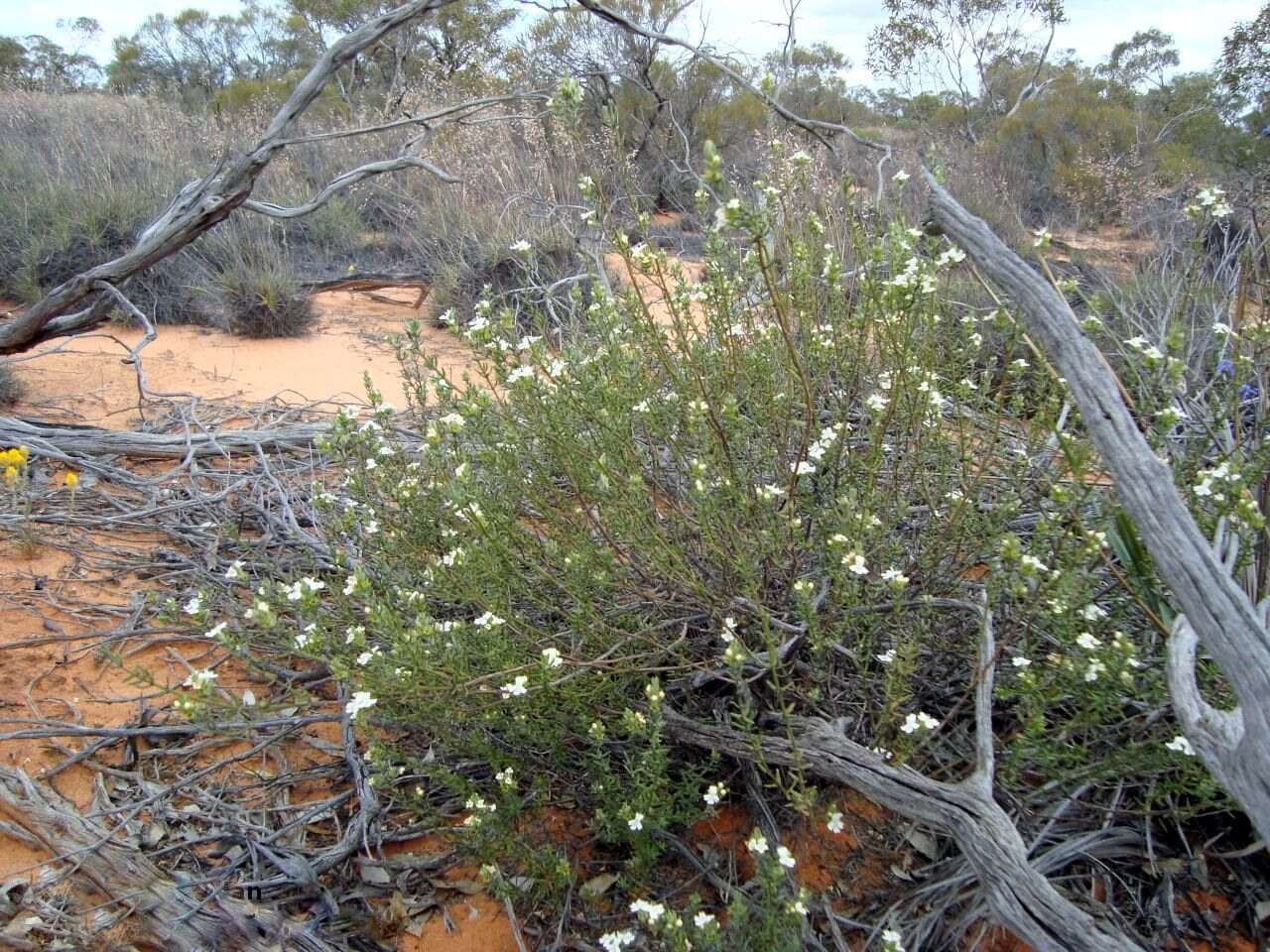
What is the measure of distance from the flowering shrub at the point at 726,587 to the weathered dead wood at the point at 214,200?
1823mm

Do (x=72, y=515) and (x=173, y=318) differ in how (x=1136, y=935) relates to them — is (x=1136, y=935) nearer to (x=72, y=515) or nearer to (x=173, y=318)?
(x=72, y=515)

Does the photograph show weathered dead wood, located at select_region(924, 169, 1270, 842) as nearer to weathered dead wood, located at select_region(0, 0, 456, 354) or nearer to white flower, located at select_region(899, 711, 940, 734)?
white flower, located at select_region(899, 711, 940, 734)

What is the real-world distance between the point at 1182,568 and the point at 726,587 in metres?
1.10

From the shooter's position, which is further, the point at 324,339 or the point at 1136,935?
the point at 324,339

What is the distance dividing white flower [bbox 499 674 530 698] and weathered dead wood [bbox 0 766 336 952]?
69 cm

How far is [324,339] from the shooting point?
7.00m

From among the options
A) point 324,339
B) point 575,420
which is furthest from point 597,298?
point 324,339

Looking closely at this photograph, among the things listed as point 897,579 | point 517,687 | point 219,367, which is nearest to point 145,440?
point 219,367

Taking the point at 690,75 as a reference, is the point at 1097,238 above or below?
below

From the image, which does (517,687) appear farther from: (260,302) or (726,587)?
(260,302)

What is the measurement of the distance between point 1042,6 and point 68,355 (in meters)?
14.7

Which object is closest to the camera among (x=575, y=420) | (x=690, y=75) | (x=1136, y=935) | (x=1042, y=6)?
(x=1136, y=935)

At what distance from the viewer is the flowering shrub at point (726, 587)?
1956 mm

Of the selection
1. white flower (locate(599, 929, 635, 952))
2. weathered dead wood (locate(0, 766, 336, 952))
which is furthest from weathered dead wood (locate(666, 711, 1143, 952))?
weathered dead wood (locate(0, 766, 336, 952))
